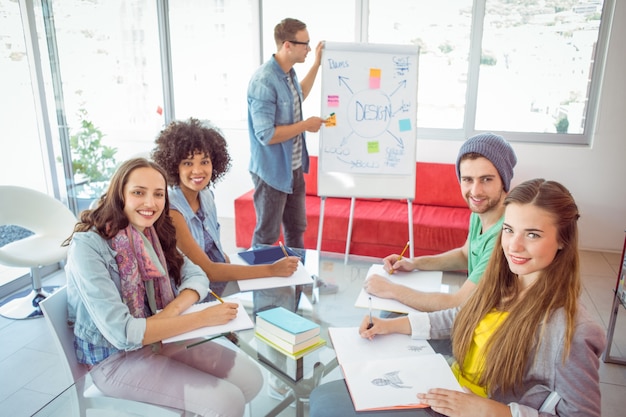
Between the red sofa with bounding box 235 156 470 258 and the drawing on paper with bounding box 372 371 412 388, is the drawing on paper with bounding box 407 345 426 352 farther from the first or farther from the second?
the red sofa with bounding box 235 156 470 258

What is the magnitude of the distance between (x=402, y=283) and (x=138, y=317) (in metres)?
0.88

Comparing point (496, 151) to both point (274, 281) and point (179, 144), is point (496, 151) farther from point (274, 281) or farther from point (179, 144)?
point (179, 144)

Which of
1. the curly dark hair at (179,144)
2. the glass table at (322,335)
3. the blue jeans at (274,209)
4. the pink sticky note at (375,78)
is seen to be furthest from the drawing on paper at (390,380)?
the pink sticky note at (375,78)

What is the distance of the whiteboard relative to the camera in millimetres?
2850

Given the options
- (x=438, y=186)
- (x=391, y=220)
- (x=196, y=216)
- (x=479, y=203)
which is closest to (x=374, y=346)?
(x=479, y=203)

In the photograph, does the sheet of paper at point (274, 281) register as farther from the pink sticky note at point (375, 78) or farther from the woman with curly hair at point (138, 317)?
the pink sticky note at point (375, 78)

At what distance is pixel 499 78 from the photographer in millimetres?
3836

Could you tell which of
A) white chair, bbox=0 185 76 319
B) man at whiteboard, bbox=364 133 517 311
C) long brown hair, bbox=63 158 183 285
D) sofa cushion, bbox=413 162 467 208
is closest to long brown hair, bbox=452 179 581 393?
man at whiteboard, bbox=364 133 517 311

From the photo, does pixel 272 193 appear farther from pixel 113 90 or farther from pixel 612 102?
pixel 612 102

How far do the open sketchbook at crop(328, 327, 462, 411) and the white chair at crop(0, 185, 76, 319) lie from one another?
1.99 m

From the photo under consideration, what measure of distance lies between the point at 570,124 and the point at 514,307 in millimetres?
3229

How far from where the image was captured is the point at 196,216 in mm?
1913

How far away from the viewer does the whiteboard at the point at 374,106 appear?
2850 mm

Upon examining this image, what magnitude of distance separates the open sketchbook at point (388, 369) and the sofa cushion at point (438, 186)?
2.52 metres
